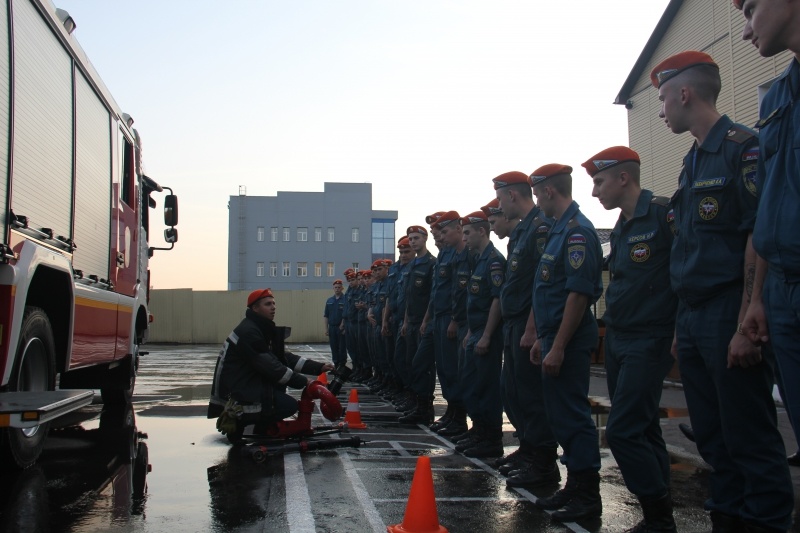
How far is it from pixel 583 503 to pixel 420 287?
531cm

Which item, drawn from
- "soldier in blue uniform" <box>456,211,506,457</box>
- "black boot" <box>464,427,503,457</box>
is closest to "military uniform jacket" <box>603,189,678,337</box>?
"soldier in blue uniform" <box>456,211,506,457</box>

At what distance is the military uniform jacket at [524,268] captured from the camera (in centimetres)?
614

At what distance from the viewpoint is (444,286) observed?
341 inches

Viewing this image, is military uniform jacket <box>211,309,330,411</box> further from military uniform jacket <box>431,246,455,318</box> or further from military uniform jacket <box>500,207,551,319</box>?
military uniform jacket <box>500,207,551,319</box>

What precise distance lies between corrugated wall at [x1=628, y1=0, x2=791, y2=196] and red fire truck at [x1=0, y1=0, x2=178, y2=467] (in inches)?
524

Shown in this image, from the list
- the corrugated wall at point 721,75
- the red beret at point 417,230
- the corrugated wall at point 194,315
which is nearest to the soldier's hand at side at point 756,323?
the red beret at point 417,230

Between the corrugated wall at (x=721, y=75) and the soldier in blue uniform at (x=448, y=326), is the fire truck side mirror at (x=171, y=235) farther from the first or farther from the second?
the corrugated wall at (x=721, y=75)

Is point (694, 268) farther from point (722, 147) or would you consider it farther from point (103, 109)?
point (103, 109)

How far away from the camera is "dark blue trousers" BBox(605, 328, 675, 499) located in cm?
425

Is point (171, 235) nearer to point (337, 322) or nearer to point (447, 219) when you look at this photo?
point (447, 219)

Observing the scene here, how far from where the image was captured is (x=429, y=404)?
958 centimetres

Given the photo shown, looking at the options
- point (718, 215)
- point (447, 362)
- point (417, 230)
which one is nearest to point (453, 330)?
point (447, 362)

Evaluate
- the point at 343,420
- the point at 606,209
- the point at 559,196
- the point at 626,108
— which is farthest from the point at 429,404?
the point at 626,108

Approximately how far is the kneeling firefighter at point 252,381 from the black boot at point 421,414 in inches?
90.5
